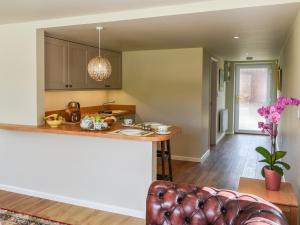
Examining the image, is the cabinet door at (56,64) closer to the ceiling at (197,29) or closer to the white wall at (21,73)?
the ceiling at (197,29)

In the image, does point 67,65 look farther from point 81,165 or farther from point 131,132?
point 131,132

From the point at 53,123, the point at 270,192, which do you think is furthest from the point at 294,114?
the point at 53,123

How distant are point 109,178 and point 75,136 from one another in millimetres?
675

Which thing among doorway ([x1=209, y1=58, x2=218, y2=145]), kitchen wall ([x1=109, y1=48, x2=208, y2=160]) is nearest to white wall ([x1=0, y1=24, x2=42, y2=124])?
kitchen wall ([x1=109, y1=48, x2=208, y2=160])

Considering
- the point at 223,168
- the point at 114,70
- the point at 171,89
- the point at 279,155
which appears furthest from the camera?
the point at 114,70

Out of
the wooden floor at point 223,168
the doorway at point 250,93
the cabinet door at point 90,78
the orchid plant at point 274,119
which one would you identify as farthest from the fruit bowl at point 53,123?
the doorway at point 250,93

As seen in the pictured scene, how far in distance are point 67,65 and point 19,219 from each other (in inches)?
93.7

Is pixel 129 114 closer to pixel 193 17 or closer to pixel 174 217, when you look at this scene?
pixel 193 17

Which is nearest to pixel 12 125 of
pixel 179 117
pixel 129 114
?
pixel 129 114

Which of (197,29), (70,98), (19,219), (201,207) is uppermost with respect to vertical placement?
(197,29)

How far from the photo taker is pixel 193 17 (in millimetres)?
3061

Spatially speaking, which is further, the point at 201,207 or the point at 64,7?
the point at 64,7

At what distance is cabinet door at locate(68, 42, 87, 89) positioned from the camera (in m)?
4.68

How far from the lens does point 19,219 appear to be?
321 centimetres
